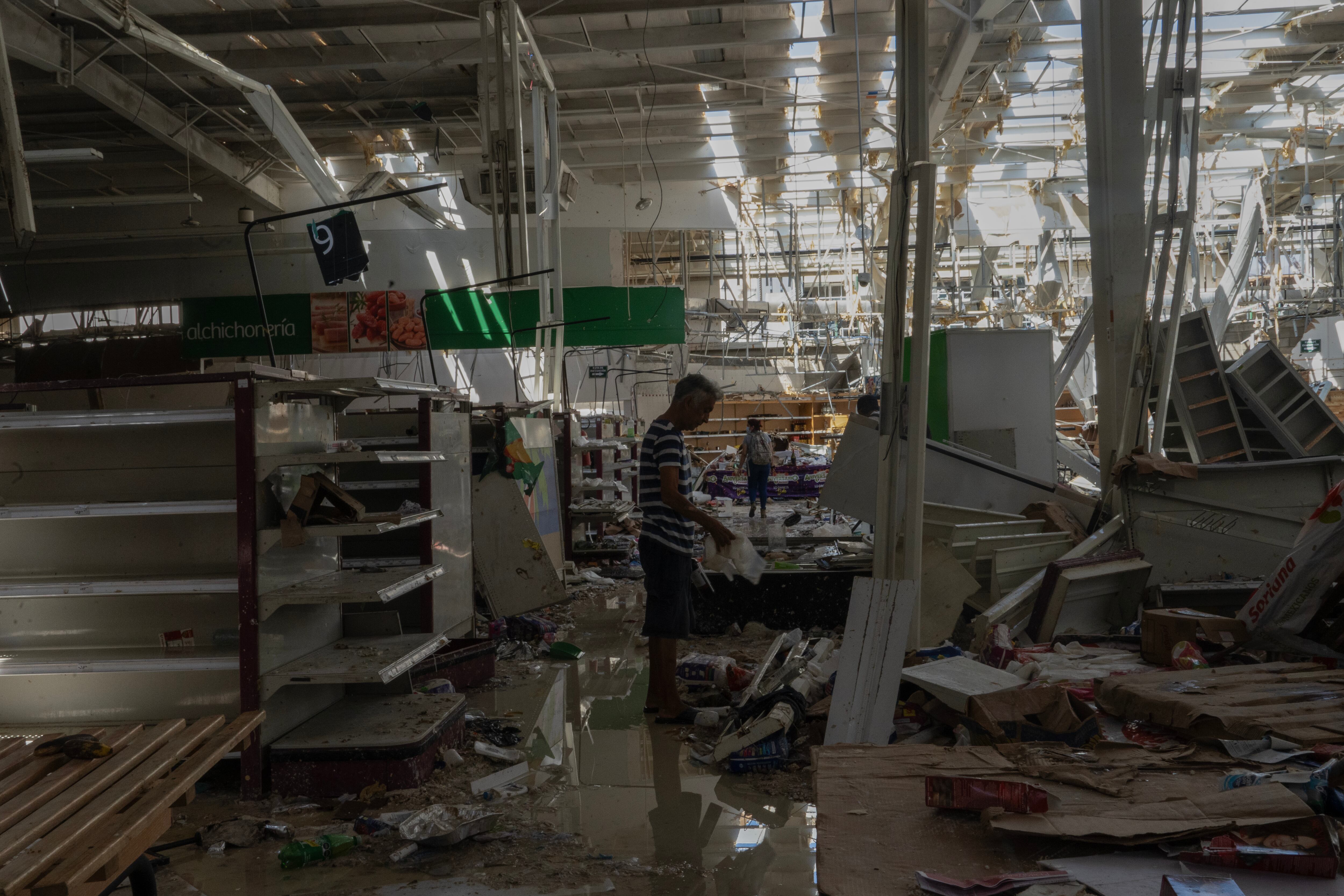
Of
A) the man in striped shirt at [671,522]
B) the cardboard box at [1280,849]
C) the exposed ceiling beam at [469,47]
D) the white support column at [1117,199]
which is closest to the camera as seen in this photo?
the cardboard box at [1280,849]

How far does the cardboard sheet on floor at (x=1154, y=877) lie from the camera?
1992mm

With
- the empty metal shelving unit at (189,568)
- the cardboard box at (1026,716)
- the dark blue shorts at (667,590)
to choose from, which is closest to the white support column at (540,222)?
the empty metal shelving unit at (189,568)

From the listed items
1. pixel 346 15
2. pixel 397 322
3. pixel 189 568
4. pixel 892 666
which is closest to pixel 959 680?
pixel 892 666

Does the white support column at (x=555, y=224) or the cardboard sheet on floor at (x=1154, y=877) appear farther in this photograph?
the white support column at (x=555, y=224)

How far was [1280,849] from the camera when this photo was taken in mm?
2064

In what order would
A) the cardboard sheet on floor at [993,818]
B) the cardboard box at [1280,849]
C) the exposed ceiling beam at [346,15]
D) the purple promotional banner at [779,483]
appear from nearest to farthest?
the cardboard box at [1280,849], the cardboard sheet on floor at [993,818], the exposed ceiling beam at [346,15], the purple promotional banner at [779,483]

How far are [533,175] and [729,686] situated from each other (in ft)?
16.9

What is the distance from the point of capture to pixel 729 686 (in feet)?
17.1

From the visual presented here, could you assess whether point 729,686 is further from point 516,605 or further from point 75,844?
point 75,844

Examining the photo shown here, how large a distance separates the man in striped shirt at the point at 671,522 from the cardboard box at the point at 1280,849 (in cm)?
267

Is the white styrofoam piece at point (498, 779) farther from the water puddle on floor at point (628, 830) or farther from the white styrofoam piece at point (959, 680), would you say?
the white styrofoam piece at point (959, 680)

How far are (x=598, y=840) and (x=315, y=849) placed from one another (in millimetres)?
936

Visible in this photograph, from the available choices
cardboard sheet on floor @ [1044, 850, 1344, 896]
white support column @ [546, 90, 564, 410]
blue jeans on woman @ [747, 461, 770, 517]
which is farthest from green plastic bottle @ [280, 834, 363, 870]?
blue jeans on woman @ [747, 461, 770, 517]

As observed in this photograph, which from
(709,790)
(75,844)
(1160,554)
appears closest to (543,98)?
(1160,554)
